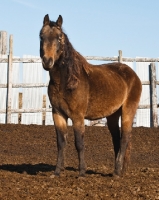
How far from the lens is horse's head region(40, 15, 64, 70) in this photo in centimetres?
836

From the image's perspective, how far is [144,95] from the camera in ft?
65.3

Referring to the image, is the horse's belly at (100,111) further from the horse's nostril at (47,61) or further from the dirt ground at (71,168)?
the horse's nostril at (47,61)

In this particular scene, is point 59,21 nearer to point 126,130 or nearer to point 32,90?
point 126,130

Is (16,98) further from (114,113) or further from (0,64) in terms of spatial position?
(114,113)

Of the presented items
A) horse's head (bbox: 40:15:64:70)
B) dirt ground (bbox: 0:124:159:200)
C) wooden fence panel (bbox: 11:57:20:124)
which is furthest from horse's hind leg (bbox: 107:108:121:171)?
wooden fence panel (bbox: 11:57:20:124)

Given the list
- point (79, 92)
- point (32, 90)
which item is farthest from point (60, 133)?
point (32, 90)

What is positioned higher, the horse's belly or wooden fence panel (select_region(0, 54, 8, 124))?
wooden fence panel (select_region(0, 54, 8, 124))

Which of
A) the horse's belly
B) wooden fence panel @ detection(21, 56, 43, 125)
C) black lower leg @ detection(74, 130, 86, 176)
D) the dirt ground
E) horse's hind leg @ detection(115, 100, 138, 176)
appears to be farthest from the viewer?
wooden fence panel @ detection(21, 56, 43, 125)

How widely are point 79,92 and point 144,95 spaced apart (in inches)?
438

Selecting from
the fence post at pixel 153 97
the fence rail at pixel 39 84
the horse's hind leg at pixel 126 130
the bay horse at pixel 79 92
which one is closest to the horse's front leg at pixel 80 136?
the bay horse at pixel 79 92

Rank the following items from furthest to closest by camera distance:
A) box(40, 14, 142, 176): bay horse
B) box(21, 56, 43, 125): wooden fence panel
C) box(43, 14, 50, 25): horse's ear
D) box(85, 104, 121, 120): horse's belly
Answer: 1. box(21, 56, 43, 125): wooden fence panel
2. box(85, 104, 121, 120): horse's belly
3. box(43, 14, 50, 25): horse's ear
4. box(40, 14, 142, 176): bay horse

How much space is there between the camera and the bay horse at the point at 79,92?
8.76m

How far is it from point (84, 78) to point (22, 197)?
2704 millimetres

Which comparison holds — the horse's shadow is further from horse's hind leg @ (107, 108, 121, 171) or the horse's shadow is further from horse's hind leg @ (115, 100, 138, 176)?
horse's hind leg @ (107, 108, 121, 171)
